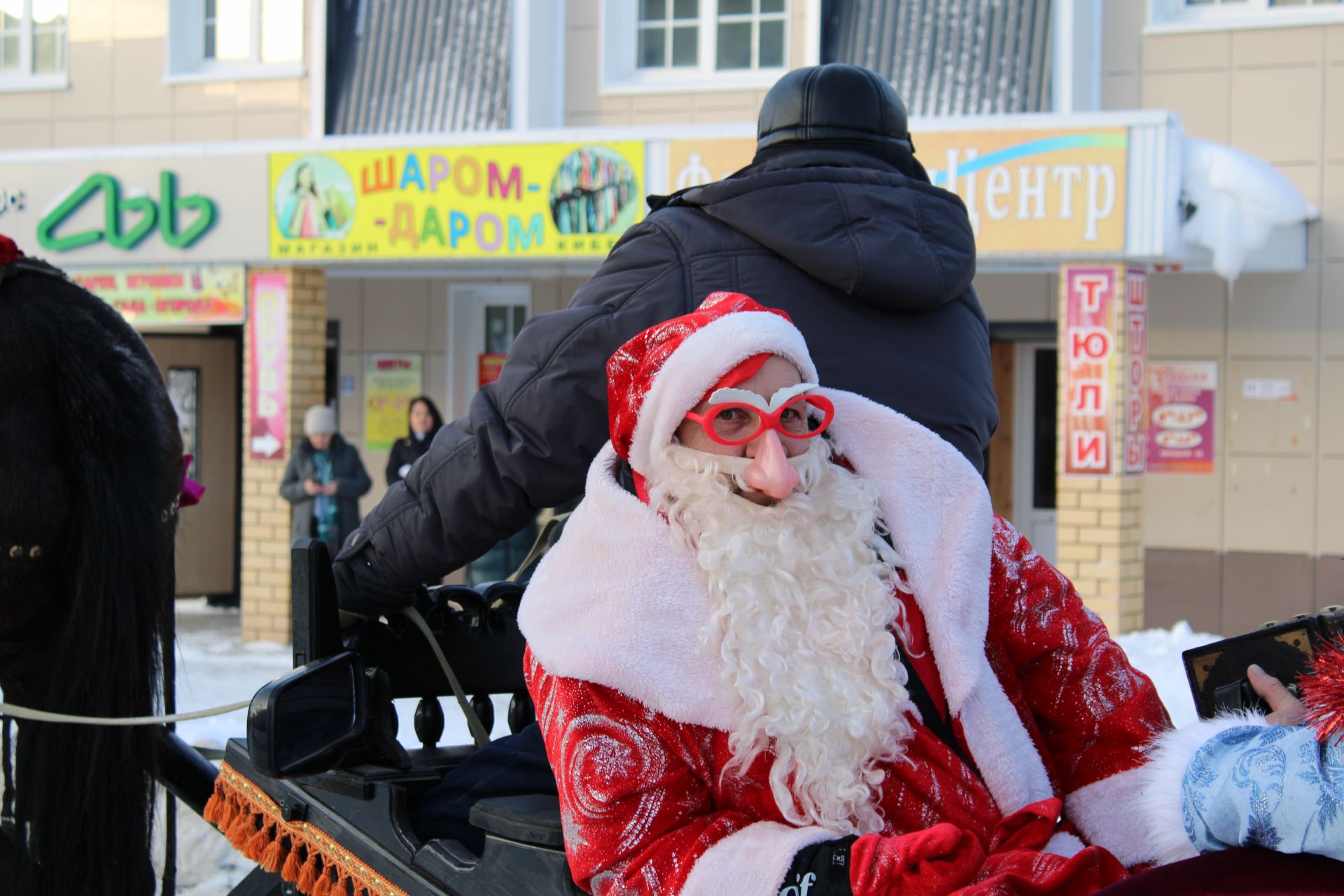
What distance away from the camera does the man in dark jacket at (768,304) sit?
7.19ft

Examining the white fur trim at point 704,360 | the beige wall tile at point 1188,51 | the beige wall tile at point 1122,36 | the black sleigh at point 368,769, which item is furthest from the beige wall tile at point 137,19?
the white fur trim at point 704,360

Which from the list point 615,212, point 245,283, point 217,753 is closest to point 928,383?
point 217,753

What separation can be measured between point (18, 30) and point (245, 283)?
3936mm

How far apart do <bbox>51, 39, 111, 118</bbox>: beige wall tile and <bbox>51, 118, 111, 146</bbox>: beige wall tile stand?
5 centimetres

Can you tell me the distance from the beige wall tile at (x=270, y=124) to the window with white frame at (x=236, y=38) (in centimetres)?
31

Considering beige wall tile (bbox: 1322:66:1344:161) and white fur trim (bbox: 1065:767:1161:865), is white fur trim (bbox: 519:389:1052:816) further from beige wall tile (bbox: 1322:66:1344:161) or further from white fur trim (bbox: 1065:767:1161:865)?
beige wall tile (bbox: 1322:66:1344:161)

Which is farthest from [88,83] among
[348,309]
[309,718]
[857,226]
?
[857,226]

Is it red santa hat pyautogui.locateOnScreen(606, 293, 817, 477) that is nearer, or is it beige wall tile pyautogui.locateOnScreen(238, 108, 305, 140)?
red santa hat pyautogui.locateOnScreen(606, 293, 817, 477)

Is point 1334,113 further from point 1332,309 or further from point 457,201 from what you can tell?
point 457,201

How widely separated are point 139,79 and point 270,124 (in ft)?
4.29

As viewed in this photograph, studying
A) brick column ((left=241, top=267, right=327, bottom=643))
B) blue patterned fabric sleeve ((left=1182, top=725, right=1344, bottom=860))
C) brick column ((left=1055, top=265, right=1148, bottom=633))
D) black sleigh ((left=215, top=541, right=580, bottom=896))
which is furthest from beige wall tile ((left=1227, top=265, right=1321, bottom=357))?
blue patterned fabric sleeve ((left=1182, top=725, right=1344, bottom=860))

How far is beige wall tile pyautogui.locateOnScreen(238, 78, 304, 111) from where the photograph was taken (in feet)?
34.9

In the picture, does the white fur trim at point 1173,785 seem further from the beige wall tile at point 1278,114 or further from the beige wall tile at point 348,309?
the beige wall tile at point 348,309

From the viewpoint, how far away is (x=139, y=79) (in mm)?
11016
